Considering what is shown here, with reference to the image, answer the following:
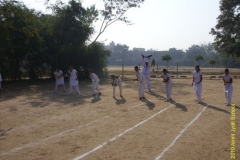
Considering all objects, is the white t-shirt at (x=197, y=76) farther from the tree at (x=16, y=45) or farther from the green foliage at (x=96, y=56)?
the green foliage at (x=96, y=56)

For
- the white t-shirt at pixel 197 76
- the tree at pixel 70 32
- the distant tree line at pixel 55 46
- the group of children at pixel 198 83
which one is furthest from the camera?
the tree at pixel 70 32

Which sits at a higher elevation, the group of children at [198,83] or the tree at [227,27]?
the tree at [227,27]

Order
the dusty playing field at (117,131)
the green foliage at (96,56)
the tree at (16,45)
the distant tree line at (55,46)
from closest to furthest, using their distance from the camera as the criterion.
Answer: the dusty playing field at (117,131), the tree at (16,45), the distant tree line at (55,46), the green foliage at (96,56)

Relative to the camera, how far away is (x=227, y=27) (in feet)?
132

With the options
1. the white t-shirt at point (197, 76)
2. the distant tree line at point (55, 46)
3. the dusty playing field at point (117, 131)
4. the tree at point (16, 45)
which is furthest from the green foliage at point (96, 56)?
the white t-shirt at point (197, 76)

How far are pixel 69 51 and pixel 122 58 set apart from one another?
269 ft

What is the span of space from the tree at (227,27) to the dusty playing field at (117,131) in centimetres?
2889

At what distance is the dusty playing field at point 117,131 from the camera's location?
6254 millimetres

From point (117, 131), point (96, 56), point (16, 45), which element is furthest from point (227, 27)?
point (117, 131)

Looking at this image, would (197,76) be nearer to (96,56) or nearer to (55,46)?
(55,46)

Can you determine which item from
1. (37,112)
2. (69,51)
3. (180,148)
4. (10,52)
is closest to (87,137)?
(180,148)

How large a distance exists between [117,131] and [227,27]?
36.7 meters

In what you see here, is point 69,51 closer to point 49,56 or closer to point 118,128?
point 49,56

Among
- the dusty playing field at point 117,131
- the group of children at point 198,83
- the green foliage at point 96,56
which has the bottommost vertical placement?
the dusty playing field at point 117,131
